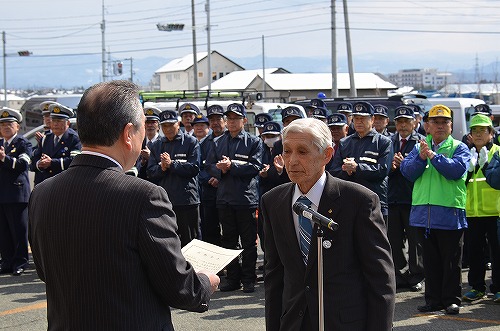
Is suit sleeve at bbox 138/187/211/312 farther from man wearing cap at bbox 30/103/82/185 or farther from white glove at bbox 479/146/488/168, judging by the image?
man wearing cap at bbox 30/103/82/185

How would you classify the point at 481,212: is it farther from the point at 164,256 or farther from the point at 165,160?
the point at 164,256

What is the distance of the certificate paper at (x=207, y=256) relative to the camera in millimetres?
3742

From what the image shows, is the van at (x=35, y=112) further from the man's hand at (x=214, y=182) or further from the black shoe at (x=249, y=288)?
the black shoe at (x=249, y=288)

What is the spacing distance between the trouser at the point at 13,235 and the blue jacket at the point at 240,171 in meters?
3.16

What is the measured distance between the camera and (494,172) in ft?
27.0

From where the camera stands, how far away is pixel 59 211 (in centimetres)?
327

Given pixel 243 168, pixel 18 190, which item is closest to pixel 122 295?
pixel 243 168

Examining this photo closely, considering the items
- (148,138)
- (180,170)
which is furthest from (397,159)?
(148,138)

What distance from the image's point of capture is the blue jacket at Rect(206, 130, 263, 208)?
975 centimetres

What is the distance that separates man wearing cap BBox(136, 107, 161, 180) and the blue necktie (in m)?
6.63

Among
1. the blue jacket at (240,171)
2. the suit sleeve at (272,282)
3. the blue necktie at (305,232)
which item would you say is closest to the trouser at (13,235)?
the blue jacket at (240,171)

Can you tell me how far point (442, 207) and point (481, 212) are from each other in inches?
48.3

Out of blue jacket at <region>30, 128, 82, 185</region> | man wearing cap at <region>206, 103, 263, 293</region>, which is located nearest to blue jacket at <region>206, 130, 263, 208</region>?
man wearing cap at <region>206, 103, 263, 293</region>

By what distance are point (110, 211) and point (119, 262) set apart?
22cm
